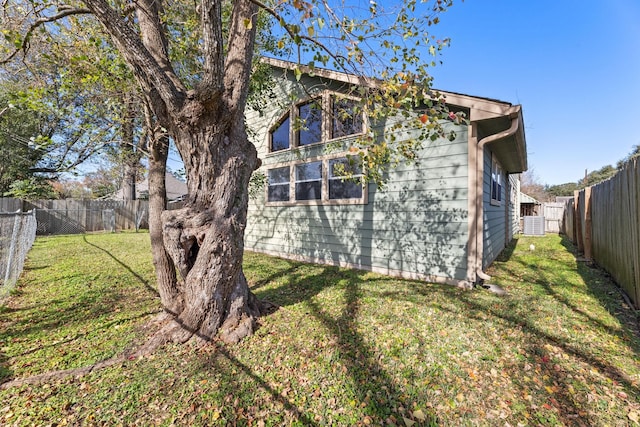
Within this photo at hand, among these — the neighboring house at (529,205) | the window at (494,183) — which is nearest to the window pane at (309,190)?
the window at (494,183)

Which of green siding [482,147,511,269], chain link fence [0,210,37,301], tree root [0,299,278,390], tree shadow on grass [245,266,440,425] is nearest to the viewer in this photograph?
tree shadow on grass [245,266,440,425]

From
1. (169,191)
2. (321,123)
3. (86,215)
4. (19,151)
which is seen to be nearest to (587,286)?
(321,123)

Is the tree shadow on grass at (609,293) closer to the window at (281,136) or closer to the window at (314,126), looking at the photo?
the window at (314,126)

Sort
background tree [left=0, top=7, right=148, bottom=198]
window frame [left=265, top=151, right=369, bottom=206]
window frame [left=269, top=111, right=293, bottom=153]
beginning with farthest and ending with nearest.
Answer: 1. window frame [left=269, top=111, right=293, bottom=153]
2. window frame [left=265, top=151, right=369, bottom=206]
3. background tree [left=0, top=7, right=148, bottom=198]

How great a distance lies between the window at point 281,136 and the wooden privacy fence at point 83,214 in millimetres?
13399

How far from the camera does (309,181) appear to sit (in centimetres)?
758

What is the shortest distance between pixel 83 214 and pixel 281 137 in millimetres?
14432

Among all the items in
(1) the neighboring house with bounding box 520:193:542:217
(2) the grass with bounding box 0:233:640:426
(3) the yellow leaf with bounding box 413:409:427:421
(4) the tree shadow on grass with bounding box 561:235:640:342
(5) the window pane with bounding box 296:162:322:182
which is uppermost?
(5) the window pane with bounding box 296:162:322:182

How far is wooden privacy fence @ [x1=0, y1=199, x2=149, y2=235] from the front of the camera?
14.6 m

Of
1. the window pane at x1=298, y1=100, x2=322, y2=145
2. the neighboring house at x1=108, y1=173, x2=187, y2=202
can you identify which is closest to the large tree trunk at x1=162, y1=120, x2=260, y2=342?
the window pane at x1=298, y1=100, x2=322, y2=145

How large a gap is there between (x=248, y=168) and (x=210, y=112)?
76cm

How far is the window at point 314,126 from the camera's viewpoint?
21.5ft

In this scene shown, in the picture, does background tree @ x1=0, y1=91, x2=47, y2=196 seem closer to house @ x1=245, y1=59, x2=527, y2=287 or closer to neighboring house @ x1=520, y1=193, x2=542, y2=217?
house @ x1=245, y1=59, x2=527, y2=287

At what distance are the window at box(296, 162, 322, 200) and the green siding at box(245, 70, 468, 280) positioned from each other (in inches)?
11.0
